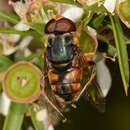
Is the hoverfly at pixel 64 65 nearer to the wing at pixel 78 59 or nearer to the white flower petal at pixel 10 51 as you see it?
the wing at pixel 78 59

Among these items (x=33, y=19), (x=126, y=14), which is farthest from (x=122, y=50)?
(x=33, y=19)

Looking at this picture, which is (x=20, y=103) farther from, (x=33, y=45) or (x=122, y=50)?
(x=122, y=50)

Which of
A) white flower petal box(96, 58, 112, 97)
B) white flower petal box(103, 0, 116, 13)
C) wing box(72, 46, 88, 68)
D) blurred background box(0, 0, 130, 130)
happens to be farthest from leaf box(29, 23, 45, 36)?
blurred background box(0, 0, 130, 130)

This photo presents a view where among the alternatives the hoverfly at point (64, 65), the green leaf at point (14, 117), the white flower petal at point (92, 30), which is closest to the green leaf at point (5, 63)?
the green leaf at point (14, 117)

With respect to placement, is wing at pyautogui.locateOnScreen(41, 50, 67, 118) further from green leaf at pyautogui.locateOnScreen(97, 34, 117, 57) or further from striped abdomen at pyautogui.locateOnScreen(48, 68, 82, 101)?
green leaf at pyautogui.locateOnScreen(97, 34, 117, 57)

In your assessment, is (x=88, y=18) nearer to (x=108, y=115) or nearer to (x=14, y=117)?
(x=14, y=117)

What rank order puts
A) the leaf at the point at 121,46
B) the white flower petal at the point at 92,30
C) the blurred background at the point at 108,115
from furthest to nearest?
the blurred background at the point at 108,115
the white flower petal at the point at 92,30
the leaf at the point at 121,46
